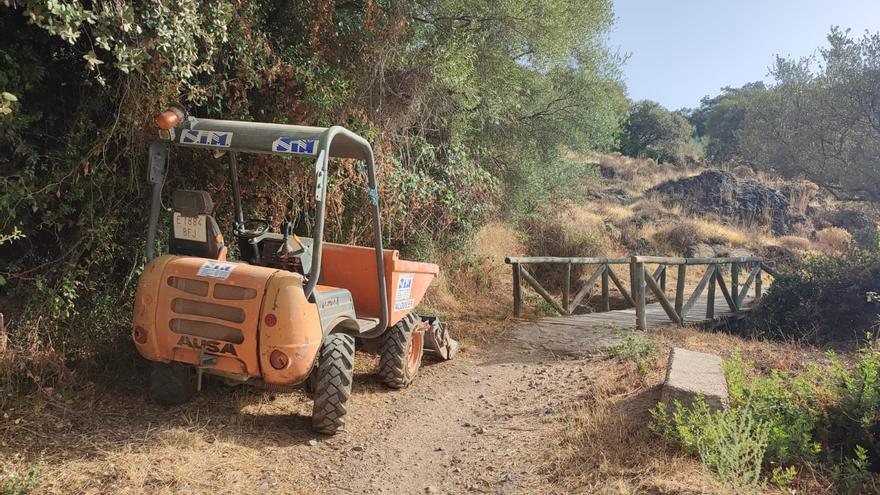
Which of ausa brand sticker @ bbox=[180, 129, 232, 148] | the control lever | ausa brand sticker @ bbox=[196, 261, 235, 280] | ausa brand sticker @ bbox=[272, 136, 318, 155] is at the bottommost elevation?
ausa brand sticker @ bbox=[196, 261, 235, 280]

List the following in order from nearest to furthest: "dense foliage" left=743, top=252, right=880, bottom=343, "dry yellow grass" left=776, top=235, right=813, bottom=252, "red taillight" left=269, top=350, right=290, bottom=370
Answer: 1. "red taillight" left=269, top=350, right=290, bottom=370
2. "dense foliage" left=743, top=252, right=880, bottom=343
3. "dry yellow grass" left=776, top=235, right=813, bottom=252

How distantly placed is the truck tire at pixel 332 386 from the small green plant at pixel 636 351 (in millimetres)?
2894

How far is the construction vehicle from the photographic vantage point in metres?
3.61

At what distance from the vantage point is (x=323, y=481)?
3.50 metres

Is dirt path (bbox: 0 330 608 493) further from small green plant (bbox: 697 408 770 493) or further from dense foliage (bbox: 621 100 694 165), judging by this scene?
dense foliage (bbox: 621 100 694 165)

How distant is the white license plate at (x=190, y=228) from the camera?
401cm

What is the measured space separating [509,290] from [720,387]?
7.68m

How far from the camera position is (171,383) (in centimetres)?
412

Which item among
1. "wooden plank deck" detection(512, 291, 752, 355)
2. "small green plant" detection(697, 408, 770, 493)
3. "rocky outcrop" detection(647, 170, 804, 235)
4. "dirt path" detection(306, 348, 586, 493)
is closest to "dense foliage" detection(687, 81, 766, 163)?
"rocky outcrop" detection(647, 170, 804, 235)

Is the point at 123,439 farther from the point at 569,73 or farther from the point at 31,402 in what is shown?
the point at 569,73

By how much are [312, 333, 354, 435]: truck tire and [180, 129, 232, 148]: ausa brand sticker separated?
152 centimetres

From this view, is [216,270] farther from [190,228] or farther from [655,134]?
[655,134]

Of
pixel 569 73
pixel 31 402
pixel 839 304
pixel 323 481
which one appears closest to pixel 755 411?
pixel 323 481

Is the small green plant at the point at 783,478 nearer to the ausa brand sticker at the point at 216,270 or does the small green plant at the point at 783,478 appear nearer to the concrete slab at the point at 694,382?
the concrete slab at the point at 694,382
